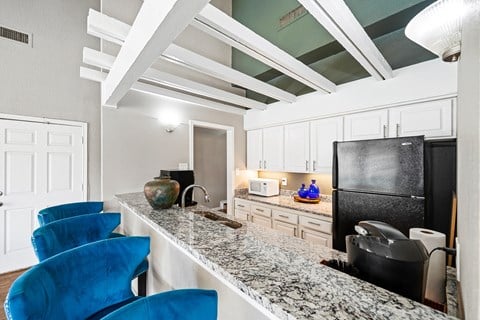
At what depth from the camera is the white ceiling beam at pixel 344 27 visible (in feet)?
4.28

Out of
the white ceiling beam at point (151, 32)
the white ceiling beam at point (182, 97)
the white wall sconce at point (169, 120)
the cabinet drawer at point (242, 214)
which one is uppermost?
the white ceiling beam at point (182, 97)

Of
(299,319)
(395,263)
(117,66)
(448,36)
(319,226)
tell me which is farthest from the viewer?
(319,226)

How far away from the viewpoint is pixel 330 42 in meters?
2.31

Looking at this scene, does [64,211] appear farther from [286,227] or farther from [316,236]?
[316,236]

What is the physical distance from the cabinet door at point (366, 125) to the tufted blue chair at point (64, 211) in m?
3.34

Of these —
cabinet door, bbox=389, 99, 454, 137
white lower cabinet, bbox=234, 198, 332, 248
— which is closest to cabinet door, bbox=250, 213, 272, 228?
white lower cabinet, bbox=234, 198, 332, 248

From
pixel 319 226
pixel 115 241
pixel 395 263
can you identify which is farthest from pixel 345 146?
pixel 115 241

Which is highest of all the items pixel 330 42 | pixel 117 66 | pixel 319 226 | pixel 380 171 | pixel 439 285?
pixel 330 42

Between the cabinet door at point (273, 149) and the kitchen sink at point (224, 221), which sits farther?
the cabinet door at point (273, 149)

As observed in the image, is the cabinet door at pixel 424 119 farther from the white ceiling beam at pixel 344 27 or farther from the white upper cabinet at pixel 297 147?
the white upper cabinet at pixel 297 147

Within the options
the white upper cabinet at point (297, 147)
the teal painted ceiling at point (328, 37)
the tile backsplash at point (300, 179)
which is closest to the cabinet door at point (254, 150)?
the tile backsplash at point (300, 179)

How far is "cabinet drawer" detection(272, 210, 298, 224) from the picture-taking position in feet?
9.98

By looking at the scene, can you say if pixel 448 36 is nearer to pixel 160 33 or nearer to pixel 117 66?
pixel 160 33

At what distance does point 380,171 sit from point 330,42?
1477 millimetres
